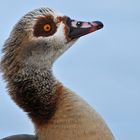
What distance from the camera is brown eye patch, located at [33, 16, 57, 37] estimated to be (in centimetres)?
537

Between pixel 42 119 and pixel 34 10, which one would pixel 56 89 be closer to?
pixel 42 119

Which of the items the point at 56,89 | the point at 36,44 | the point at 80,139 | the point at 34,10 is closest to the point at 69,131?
the point at 80,139

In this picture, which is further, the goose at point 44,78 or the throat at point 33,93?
the throat at point 33,93

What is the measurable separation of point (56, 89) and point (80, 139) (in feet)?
2.54

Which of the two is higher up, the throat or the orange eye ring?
the orange eye ring

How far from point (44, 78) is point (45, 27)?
57 cm

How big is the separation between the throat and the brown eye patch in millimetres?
424

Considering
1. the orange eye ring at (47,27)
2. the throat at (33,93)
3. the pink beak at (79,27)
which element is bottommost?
the throat at (33,93)

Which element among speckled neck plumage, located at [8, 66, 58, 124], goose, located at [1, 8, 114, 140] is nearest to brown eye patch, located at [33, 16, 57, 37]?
goose, located at [1, 8, 114, 140]

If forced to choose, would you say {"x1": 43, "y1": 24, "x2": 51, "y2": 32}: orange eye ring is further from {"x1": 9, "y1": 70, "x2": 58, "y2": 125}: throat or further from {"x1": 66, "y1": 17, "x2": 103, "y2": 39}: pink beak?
{"x1": 9, "y1": 70, "x2": 58, "y2": 125}: throat

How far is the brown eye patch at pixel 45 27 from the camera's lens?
5.37m

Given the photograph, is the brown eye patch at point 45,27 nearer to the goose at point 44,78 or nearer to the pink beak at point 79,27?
the goose at point 44,78

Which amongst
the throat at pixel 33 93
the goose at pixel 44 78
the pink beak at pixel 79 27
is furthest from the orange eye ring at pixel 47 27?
the throat at pixel 33 93

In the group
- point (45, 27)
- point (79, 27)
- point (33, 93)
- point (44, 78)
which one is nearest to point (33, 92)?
point (33, 93)
